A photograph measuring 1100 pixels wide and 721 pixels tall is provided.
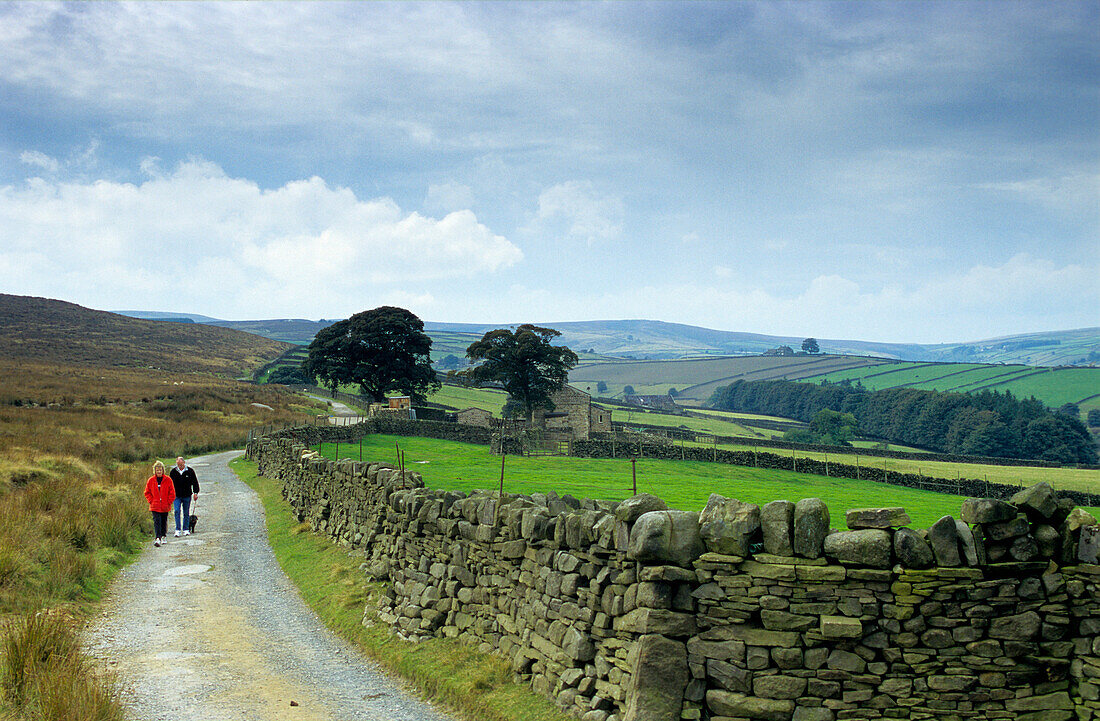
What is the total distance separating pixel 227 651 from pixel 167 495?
28.3ft

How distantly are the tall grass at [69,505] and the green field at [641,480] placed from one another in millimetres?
7682

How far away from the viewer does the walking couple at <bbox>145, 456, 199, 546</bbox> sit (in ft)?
59.0

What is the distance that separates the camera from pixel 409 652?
11031 mm

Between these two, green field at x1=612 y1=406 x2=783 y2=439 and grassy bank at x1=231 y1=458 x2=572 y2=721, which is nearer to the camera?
grassy bank at x1=231 y1=458 x2=572 y2=721

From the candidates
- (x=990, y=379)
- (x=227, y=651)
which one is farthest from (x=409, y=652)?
(x=990, y=379)

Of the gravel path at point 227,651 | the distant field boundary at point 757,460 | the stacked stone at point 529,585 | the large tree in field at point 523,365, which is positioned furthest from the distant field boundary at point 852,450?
the stacked stone at point 529,585

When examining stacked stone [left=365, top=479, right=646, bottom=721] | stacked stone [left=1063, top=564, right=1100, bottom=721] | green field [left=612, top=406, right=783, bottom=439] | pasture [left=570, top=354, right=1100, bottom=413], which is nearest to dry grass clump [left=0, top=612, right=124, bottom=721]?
stacked stone [left=365, top=479, right=646, bottom=721]

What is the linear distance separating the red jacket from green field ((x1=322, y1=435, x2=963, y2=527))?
5.82m

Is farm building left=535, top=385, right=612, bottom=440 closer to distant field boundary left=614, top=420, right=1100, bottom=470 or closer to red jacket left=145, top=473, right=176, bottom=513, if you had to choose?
distant field boundary left=614, top=420, right=1100, bottom=470

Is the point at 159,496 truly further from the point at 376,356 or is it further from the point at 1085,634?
the point at 376,356

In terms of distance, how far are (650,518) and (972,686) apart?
338cm

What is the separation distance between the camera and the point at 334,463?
1994 cm

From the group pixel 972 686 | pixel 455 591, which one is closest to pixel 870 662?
pixel 972 686

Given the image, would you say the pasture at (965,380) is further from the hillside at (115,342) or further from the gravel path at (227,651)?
the gravel path at (227,651)
